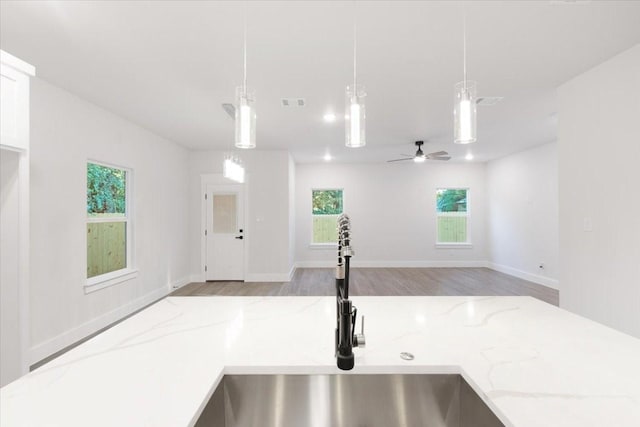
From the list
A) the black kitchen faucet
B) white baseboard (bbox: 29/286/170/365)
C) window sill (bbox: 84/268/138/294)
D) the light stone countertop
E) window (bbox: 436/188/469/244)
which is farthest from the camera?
window (bbox: 436/188/469/244)

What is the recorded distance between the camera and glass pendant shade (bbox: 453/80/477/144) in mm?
1324

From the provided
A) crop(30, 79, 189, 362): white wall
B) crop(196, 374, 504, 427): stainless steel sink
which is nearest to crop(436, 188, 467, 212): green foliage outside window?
crop(30, 79, 189, 362): white wall

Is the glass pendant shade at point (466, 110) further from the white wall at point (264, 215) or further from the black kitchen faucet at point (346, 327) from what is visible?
the white wall at point (264, 215)

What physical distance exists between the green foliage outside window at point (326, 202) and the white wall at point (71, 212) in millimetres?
3749

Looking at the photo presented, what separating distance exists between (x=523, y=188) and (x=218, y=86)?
5939 mm

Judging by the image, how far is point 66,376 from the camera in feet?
2.74

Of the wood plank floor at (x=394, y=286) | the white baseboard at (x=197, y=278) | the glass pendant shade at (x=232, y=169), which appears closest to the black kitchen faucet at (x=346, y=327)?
the glass pendant shade at (x=232, y=169)

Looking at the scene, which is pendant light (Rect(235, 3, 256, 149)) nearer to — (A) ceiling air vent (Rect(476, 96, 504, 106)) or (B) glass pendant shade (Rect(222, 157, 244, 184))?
(B) glass pendant shade (Rect(222, 157, 244, 184))

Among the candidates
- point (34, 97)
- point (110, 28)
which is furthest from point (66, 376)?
point (34, 97)

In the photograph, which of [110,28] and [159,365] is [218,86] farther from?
[159,365]

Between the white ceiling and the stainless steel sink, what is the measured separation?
201 centimetres

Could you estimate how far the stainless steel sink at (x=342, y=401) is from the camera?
91 cm

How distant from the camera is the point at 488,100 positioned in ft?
10.9

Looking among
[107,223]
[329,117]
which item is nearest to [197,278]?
[107,223]
